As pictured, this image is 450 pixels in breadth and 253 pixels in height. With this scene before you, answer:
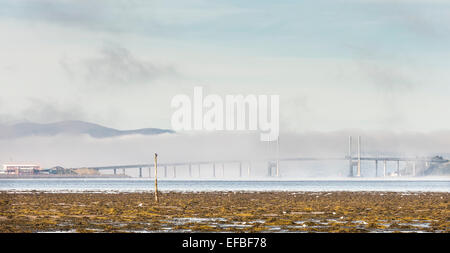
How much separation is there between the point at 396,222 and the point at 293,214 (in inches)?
288

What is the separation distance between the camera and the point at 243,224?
3412cm

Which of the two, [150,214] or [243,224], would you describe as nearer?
[243,224]
